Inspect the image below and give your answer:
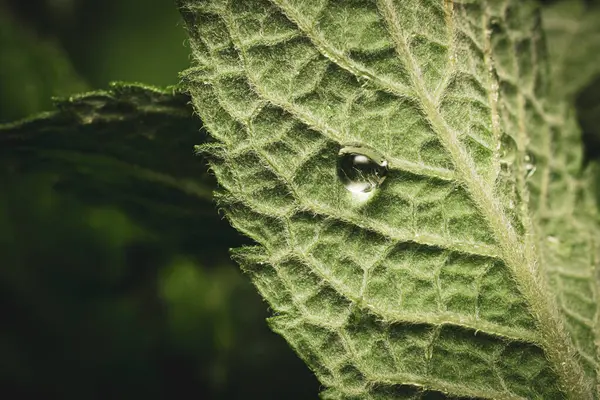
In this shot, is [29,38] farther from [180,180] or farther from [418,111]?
[418,111]

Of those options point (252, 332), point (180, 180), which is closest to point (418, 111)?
point (180, 180)

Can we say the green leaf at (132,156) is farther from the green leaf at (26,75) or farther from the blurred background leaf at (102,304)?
the green leaf at (26,75)

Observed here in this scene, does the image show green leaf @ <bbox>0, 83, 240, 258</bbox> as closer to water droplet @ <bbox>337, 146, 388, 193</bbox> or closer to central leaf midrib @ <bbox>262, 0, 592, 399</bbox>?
water droplet @ <bbox>337, 146, 388, 193</bbox>

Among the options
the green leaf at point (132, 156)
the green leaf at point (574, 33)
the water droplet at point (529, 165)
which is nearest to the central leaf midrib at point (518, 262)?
the water droplet at point (529, 165)

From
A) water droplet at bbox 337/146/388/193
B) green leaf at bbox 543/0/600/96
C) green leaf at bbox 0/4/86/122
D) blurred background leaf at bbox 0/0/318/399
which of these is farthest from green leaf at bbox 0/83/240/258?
green leaf at bbox 543/0/600/96

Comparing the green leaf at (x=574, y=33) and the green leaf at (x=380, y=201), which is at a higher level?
the green leaf at (x=574, y=33)

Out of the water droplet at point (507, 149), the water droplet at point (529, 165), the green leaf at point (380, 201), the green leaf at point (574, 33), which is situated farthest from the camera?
the green leaf at point (574, 33)
